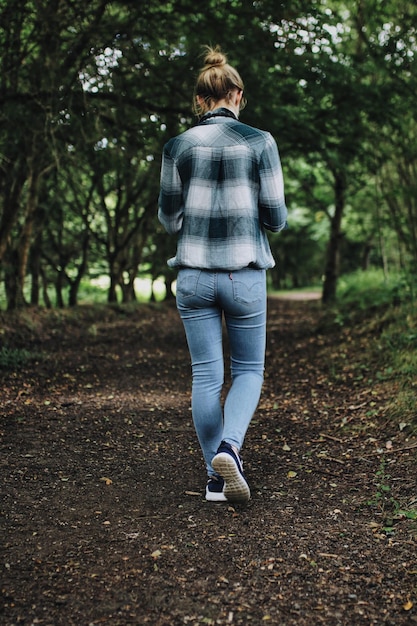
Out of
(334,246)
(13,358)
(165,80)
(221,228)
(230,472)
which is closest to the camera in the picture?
(230,472)

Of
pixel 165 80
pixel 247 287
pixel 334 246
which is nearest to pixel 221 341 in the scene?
pixel 247 287

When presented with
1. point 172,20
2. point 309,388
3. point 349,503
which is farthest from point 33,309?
point 349,503

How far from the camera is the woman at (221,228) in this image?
3.05 m

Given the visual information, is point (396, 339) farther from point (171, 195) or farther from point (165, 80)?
point (165, 80)

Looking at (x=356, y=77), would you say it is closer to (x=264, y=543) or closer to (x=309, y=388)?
(x=309, y=388)

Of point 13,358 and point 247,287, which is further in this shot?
point 13,358

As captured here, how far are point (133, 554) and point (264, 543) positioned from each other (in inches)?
22.1

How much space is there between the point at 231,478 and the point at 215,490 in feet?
0.94

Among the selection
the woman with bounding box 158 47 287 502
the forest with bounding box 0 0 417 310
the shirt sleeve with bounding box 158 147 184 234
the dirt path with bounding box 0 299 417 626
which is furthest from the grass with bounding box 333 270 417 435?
the shirt sleeve with bounding box 158 147 184 234

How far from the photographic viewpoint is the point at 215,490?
3.23 m

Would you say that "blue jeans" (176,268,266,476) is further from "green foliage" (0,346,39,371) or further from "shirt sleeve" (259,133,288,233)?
"green foliage" (0,346,39,371)

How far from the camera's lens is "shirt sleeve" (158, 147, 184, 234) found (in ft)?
10.3

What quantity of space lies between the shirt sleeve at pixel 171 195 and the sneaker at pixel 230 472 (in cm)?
113

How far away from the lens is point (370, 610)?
7.15 ft
